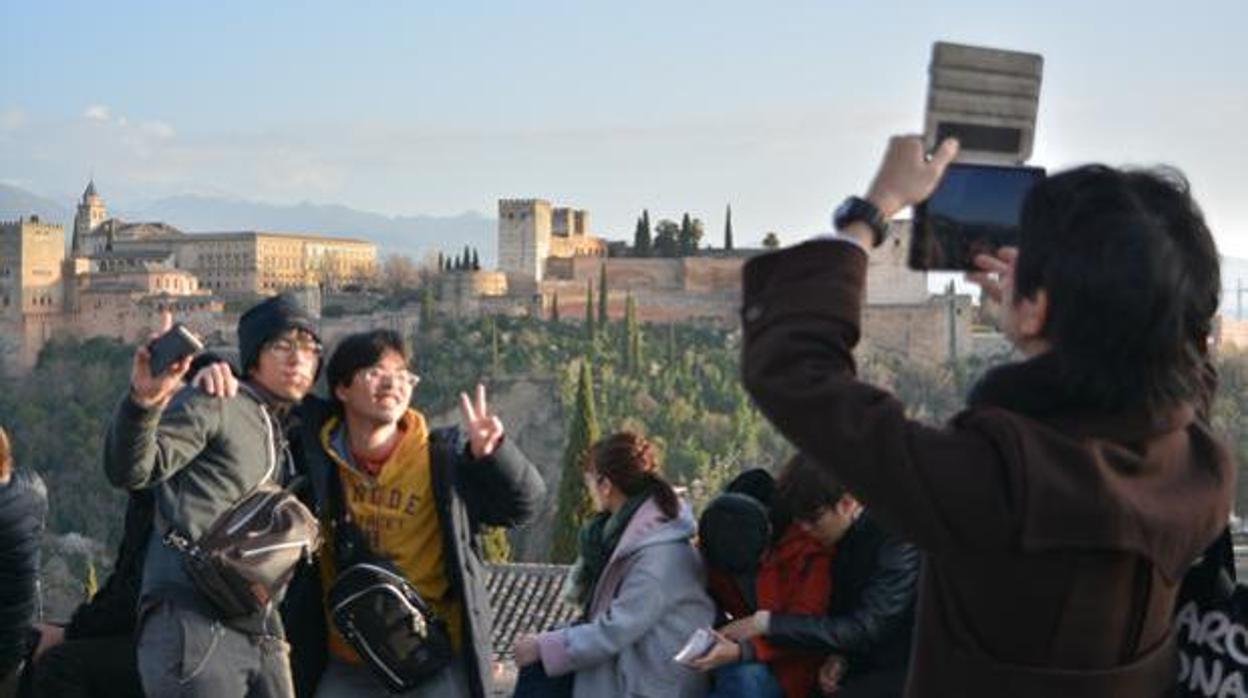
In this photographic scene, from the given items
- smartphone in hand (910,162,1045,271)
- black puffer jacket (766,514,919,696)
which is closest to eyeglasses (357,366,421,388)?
black puffer jacket (766,514,919,696)

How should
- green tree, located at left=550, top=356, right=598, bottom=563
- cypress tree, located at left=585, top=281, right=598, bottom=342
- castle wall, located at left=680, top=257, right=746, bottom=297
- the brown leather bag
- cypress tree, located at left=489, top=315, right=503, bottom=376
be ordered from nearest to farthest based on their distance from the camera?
the brown leather bag < green tree, located at left=550, top=356, right=598, bottom=563 < cypress tree, located at left=489, top=315, right=503, bottom=376 < cypress tree, located at left=585, top=281, right=598, bottom=342 < castle wall, located at left=680, top=257, right=746, bottom=297

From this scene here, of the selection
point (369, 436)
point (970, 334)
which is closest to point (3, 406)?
point (970, 334)

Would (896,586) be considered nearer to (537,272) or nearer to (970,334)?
(970,334)

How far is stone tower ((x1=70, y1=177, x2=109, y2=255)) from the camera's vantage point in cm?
7944

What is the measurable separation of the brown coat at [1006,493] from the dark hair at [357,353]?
6.08 feet

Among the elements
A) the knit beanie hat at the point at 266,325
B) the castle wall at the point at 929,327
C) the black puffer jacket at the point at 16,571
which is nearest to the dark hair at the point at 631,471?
the knit beanie hat at the point at 266,325

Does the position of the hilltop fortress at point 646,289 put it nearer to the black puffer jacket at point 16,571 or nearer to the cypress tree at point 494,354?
the cypress tree at point 494,354

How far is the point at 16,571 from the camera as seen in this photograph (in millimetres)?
3895

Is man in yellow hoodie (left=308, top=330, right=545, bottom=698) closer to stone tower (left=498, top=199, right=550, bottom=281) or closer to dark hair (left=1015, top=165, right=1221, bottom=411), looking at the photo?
dark hair (left=1015, top=165, right=1221, bottom=411)

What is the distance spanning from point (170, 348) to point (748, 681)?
55.9 inches

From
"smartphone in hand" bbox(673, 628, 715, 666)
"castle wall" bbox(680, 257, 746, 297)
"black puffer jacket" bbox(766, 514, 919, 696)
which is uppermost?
"black puffer jacket" bbox(766, 514, 919, 696)

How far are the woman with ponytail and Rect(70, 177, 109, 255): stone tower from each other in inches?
3146

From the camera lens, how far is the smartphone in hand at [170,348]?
309 cm

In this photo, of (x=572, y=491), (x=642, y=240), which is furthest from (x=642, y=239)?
(x=572, y=491)
